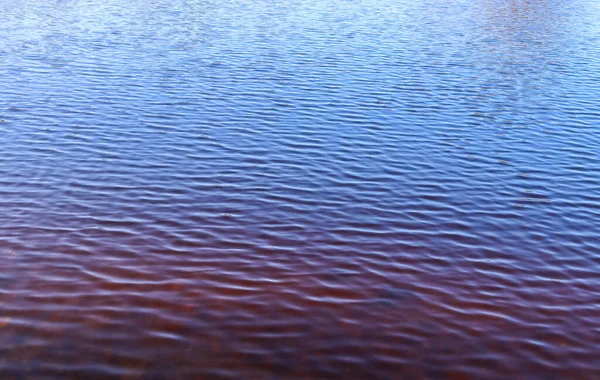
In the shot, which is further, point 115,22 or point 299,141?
point 115,22

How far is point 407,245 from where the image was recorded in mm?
12055

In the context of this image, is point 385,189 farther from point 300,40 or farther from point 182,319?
point 300,40

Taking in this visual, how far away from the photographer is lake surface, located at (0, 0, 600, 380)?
9.21m

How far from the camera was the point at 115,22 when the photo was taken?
30969 mm

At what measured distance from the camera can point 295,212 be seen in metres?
13.3

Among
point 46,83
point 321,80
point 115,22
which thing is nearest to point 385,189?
point 321,80

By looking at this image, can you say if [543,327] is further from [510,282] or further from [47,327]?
[47,327]

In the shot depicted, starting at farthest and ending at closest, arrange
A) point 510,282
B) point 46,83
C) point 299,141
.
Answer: point 46,83
point 299,141
point 510,282

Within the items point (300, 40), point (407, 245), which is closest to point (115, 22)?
point (300, 40)

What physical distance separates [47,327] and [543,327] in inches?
258

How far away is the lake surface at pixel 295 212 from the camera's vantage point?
9.21 meters

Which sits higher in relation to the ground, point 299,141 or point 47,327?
point 299,141

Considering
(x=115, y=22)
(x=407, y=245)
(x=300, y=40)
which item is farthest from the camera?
(x=115, y=22)

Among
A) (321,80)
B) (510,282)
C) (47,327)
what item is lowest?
(47,327)
